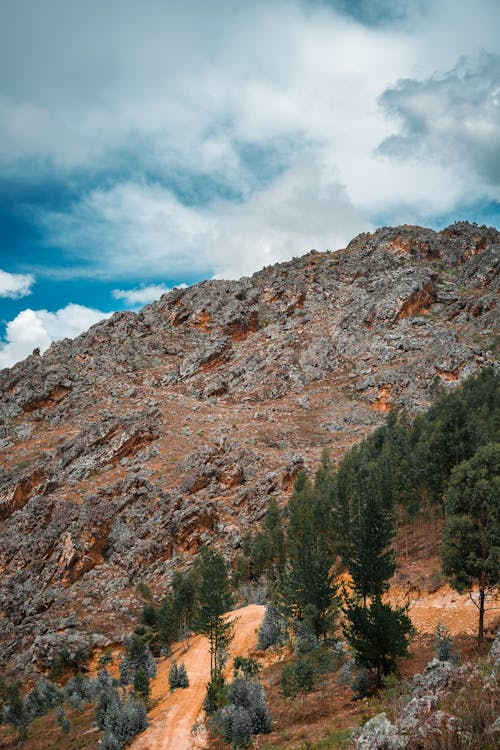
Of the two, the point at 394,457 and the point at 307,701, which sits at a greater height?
the point at 394,457

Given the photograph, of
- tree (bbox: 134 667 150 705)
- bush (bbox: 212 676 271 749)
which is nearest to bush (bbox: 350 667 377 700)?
bush (bbox: 212 676 271 749)

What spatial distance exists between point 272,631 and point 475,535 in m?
18.4

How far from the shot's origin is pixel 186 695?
27844 mm

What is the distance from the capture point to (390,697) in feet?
50.7

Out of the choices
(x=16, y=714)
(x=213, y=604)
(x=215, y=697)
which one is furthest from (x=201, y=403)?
(x=215, y=697)

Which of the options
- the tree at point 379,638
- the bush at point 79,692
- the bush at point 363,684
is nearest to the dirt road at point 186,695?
the bush at point 79,692

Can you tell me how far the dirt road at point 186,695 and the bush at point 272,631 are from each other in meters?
1.69

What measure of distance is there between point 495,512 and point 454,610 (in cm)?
934

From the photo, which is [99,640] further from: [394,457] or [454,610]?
[394,457]

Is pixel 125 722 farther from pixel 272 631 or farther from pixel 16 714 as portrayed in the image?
pixel 16 714

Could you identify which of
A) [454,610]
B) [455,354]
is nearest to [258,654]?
[454,610]

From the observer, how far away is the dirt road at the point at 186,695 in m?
21.3

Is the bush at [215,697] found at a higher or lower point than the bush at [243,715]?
lower

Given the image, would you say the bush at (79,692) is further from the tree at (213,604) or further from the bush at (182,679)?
the tree at (213,604)
